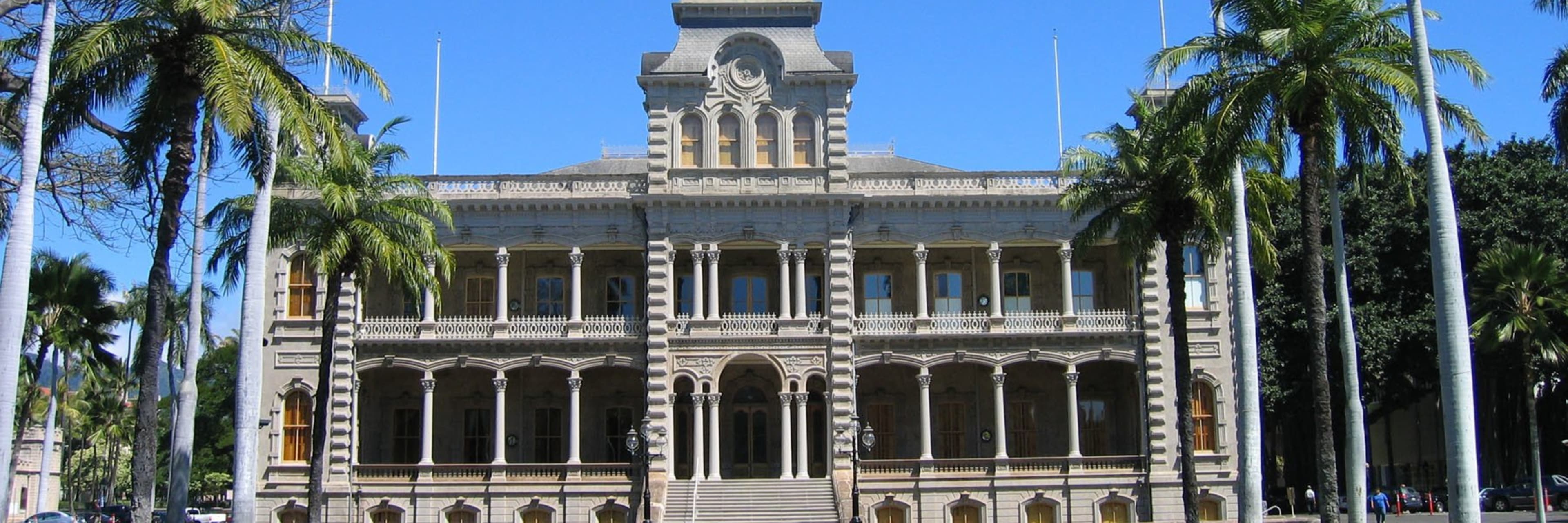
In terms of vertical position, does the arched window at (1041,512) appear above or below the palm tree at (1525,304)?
below

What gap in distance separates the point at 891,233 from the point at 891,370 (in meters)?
4.31

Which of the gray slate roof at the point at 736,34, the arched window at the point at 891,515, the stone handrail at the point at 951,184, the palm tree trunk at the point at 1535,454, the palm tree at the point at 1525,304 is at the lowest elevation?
the arched window at the point at 891,515

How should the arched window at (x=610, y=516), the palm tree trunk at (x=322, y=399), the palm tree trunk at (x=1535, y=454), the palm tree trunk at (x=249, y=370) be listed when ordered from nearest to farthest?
the palm tree trunk at (x=249, y=370) < the palm tree trunk at (x=322, y=399) < the palm tree trunk at (x=1535, y=454) < the arched window at (x=610, y=516)

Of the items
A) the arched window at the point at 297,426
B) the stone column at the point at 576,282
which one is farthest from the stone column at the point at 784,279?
the arched window at the point at 297,426

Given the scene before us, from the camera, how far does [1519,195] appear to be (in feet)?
160

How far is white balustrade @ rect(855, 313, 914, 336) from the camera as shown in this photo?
44281 mm

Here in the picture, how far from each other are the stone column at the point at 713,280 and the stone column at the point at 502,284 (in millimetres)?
5616

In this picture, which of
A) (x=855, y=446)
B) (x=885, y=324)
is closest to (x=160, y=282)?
(x=855, y=446)

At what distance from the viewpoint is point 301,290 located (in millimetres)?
44438

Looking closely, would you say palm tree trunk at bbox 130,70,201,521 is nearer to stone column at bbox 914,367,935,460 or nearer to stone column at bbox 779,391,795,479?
stone column at bbox 779,391,795,479

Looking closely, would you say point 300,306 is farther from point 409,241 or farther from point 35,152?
point 35,152

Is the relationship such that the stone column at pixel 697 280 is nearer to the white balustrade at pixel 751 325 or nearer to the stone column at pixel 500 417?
the white balustrade at pixel 751 325

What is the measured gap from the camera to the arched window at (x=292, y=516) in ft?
141

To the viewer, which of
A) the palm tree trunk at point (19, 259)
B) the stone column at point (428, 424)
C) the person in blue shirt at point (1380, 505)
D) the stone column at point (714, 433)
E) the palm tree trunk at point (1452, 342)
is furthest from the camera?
the stone column at point (428, 424)
